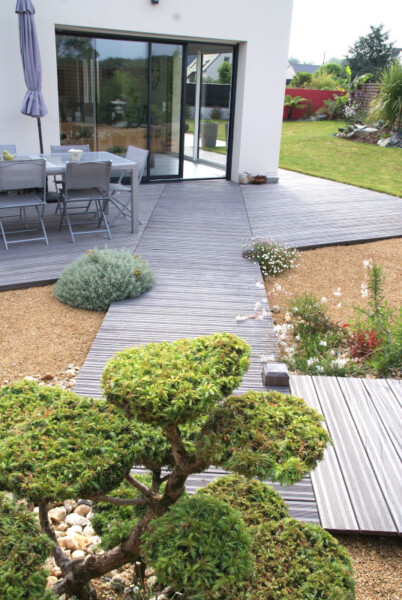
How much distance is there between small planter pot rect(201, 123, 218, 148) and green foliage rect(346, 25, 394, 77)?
20840mm

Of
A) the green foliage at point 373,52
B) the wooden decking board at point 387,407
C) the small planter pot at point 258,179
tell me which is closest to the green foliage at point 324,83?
the green foliage at point 373,52

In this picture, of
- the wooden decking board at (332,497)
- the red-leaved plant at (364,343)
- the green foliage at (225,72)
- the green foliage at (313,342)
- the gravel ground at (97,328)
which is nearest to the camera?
the gravel ground at (97,328)

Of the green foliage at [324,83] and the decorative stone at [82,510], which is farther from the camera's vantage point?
the green foliage at [324,83]

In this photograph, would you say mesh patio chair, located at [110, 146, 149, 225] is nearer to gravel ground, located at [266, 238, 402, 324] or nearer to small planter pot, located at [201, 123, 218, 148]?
gravel ground, located at [266, 238, 402, 324]

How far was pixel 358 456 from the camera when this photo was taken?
2.99m

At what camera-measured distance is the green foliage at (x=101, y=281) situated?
16.8ft

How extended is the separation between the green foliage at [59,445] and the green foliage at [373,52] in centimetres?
3087

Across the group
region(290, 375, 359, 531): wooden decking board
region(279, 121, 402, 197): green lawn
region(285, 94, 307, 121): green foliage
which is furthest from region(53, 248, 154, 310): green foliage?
region(285, 94, 307, 121): green foliage

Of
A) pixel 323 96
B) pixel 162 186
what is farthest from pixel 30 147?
pixel 323 96

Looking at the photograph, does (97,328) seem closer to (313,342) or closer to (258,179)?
(313,342)

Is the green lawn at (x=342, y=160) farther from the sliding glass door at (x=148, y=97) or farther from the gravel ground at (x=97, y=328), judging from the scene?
the gravel ground at (x=97, y=328)

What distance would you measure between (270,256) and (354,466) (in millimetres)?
3820

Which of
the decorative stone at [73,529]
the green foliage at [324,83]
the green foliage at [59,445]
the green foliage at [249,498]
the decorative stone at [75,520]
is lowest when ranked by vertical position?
the decorative stone at [75,520]

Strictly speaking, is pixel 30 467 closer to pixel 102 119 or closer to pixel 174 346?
pixel 174 346
